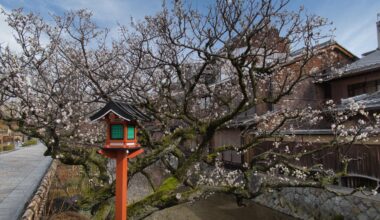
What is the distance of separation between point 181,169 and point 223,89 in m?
5.38

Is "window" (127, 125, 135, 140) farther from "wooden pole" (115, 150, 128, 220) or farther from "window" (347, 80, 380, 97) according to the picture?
"window" (347, 80, 380, 97)

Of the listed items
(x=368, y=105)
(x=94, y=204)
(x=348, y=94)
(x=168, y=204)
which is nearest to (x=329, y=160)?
(x=368, y=105)

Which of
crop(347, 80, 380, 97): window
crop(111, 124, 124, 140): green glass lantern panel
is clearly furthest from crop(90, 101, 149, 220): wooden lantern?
crop(347, 80, 380, 97): window

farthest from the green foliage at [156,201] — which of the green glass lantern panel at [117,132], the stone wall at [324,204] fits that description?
the stone wall at [324,204]

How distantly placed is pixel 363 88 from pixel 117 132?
19.1 metres

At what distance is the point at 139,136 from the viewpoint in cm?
828

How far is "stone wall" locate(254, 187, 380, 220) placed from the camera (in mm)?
11125

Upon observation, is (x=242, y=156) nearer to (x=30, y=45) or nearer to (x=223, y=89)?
(x=223, y=89)

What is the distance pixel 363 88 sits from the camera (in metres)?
19.2

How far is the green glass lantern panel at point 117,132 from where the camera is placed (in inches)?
198

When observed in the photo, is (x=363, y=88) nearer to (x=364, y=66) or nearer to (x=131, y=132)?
(x=364, y=66)

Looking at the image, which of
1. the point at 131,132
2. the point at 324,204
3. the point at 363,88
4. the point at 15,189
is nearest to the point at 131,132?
the point at 131,132

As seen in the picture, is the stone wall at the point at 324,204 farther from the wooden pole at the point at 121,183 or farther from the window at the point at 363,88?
the window at the point at 363,88

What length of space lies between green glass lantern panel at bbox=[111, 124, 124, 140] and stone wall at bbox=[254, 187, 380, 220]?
709cm
